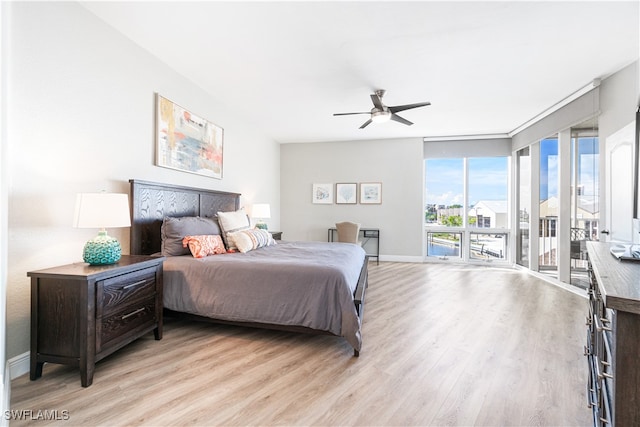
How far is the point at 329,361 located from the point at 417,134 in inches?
201

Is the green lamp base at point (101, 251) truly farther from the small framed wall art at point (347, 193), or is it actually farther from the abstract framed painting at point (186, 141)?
the small framed wall art at point (347, 193)

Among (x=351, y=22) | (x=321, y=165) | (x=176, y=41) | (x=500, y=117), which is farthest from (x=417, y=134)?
(x=176, y=41)

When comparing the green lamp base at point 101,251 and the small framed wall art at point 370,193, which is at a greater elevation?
the small framed wall art at point 370,193

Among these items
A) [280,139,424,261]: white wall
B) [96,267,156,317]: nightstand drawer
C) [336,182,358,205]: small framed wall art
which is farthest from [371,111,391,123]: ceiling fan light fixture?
[96,267,156,317]: nightstand drawer

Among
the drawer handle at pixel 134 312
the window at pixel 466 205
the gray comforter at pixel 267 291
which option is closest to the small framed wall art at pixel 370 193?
the window at pixel 466 205

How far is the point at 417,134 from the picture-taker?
6047mm

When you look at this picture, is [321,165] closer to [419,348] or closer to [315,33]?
[315,33]

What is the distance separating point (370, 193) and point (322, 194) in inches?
42.6

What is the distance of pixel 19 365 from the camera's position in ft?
6.31

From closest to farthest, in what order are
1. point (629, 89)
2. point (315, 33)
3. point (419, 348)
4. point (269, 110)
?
point (419, 348)
point (315, 33)
point (629, 89)
point (269, 110)

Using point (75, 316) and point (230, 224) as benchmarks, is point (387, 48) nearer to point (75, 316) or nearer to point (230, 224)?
point (230, 224)

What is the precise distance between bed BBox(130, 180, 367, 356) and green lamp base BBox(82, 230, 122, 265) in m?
0.55

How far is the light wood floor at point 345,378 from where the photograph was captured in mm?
1604

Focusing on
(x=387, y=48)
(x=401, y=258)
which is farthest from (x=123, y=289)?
(x=401, y=258)
